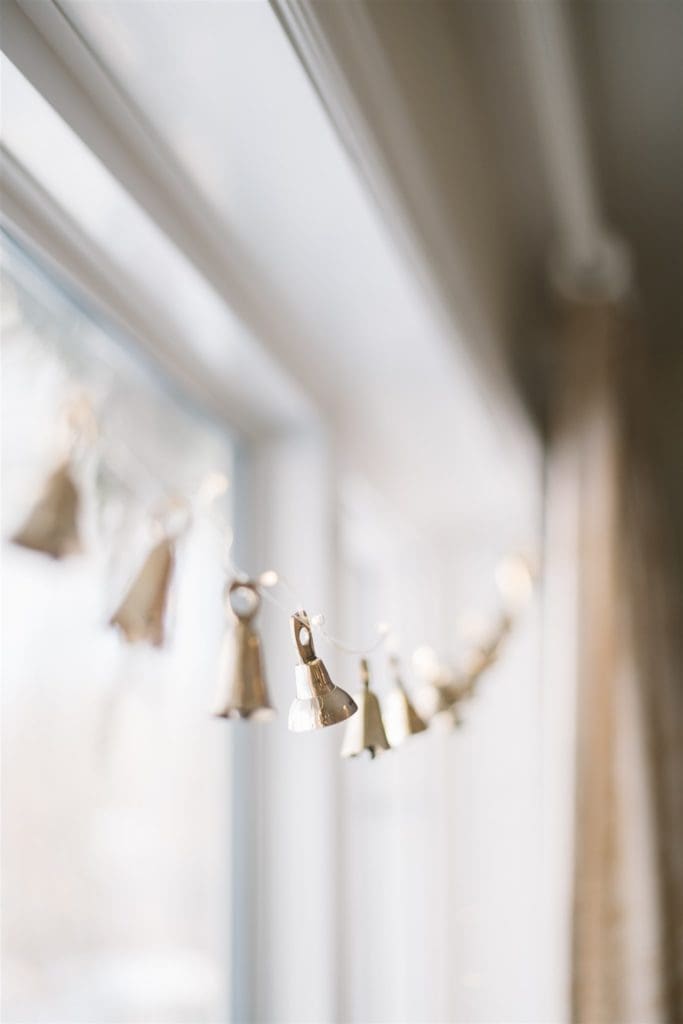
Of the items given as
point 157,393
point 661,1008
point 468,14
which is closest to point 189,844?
point 157,393

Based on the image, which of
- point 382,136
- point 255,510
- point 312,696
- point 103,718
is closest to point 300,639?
point 312,696

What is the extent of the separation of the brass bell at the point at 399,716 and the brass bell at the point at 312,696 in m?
0.14

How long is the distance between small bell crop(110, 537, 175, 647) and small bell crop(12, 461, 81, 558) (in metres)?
0.07

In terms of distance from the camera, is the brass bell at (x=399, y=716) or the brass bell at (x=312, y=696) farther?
the brass bell at (x=399, y=716)

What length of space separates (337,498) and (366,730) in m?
0.65

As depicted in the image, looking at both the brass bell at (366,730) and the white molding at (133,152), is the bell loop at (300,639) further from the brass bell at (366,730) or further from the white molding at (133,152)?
the white molding at (133,152)

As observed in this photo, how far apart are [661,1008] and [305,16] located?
52.2 inches

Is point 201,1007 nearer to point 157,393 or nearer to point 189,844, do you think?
point 189,844

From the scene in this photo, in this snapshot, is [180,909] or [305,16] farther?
[180,909]

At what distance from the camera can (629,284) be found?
1.75m

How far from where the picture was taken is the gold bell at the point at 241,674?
2.33 ft

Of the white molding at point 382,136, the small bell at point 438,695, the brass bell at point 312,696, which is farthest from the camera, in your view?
the small bell at point 438,695

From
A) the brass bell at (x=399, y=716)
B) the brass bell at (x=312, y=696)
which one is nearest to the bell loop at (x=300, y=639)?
the brass bell at (x=312, y=696)

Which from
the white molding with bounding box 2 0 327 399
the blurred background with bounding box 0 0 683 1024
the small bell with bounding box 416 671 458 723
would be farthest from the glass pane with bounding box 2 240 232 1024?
the small bell with bounding box 416 671 458 723
